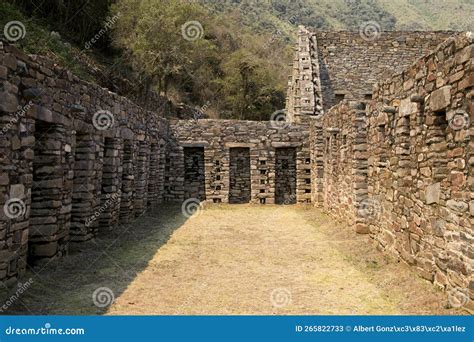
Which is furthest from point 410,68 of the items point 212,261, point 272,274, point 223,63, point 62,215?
point 223,63

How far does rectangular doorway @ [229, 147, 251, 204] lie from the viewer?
1922 centimetres

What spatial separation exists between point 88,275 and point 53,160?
208cm

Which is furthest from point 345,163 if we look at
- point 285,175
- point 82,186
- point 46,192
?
point 46,192

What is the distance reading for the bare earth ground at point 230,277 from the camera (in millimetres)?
5784

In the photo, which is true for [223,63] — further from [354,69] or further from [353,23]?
[353,23]

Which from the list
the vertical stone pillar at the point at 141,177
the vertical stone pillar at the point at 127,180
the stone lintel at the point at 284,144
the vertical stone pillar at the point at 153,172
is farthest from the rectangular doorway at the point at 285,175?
the vertical stone pillar at the point at 127,180

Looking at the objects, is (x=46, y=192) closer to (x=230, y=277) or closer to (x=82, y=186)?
(x=82, y=186)

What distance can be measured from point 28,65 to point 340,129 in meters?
8.85

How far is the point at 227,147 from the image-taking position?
1891 centimetres

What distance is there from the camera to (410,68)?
7.24 meters

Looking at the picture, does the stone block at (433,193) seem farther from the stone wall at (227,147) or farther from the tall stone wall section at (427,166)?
the stone wall at (227,147)

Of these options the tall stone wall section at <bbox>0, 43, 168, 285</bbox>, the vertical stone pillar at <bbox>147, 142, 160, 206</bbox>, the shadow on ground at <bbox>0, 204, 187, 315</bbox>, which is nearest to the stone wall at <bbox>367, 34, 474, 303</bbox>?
the shadow on ground at <bbox>0, 204, 187, 315</bbox>

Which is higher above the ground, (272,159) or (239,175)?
(272,159)

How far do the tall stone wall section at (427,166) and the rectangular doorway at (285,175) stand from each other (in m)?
8.01
